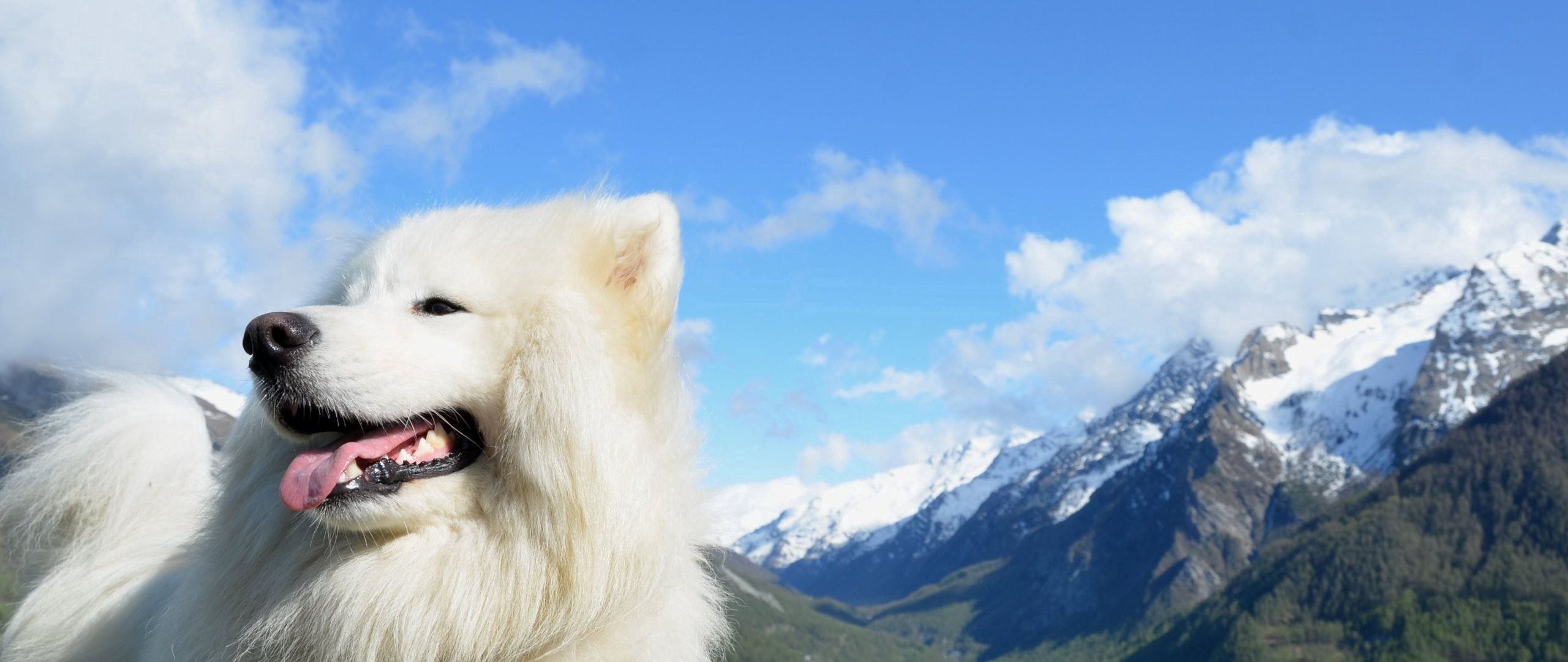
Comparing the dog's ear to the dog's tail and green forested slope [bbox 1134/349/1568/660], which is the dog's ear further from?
green forested slope [bbox 1134/349/1568/660]

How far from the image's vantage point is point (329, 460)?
3648 mm

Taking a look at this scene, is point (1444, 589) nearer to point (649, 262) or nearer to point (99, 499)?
point (649, 262)

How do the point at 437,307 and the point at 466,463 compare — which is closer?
the point at 466,463

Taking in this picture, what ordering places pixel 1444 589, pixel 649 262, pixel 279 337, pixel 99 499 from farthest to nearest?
1. pixel 1444 589
2. pixel 99 499
3. pixel 649 262
4. pixel 279 337

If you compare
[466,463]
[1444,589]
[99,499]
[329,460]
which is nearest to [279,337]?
[329,460]

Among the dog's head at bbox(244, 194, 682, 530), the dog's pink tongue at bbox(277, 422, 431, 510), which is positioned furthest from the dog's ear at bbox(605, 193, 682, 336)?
the dog's pink tongue at bbox(277, 422, 431, 510)

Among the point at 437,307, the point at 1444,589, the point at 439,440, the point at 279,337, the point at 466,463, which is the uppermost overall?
the point at 437,307

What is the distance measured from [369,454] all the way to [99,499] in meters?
3.15

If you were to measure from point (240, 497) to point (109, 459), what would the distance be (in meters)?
2.35

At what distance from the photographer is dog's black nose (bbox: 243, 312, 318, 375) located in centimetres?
358

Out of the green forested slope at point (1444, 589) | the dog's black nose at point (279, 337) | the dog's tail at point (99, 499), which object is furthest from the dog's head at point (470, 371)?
the green forested slope at point (1444, 589)

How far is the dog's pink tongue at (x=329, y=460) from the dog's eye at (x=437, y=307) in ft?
1.49

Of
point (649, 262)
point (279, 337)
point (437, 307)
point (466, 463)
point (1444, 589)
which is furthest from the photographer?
point (1444, 589)

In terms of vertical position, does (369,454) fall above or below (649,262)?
below
